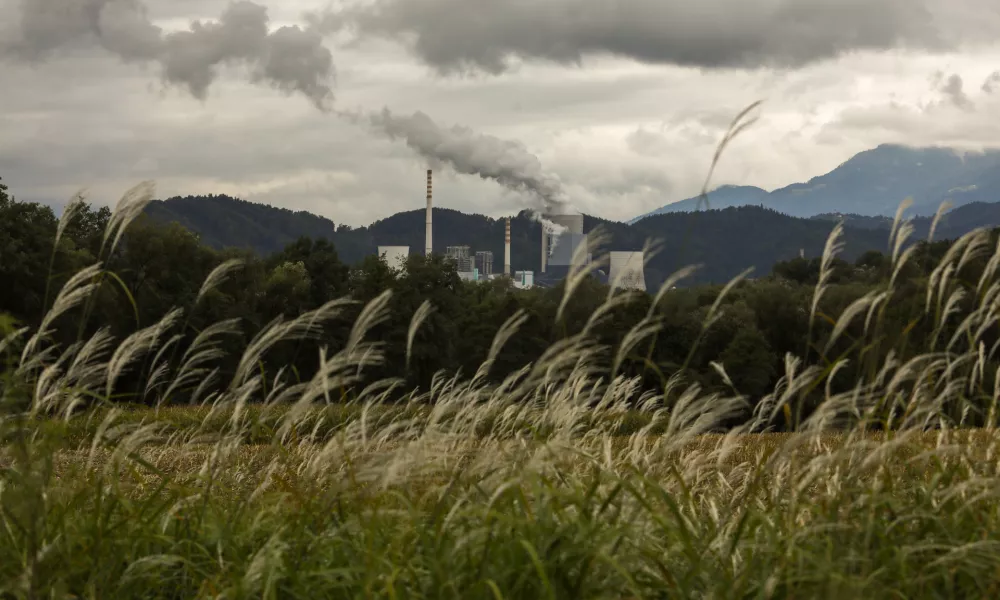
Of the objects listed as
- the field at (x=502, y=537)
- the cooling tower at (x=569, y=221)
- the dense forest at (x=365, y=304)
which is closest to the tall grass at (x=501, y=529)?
the field at (x=502, y=537)

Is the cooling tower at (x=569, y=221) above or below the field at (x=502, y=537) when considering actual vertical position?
above

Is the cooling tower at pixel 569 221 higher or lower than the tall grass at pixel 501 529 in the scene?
higher

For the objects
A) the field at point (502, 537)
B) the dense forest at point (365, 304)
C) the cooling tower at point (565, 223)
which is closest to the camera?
the field at point (502, 537)

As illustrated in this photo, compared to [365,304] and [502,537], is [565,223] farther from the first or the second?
[502,537]

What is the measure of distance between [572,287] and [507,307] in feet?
118

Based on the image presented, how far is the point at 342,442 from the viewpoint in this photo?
11.2ft

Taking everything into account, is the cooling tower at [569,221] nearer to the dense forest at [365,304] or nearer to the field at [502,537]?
the dense forest at [365,304]

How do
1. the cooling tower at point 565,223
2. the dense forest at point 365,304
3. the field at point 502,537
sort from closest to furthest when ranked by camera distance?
1. the field at point 502,537
2. the dense forest at point 365,304
3. the cooling tower at point 565,223

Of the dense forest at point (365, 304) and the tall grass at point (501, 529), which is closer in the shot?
the tall grass at point (501, 529)

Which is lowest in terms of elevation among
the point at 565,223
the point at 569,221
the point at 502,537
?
the point at 502,537

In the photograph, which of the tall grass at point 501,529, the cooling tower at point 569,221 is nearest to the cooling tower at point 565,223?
the cooling tower at point 569,221

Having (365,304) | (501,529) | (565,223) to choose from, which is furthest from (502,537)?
(565,223)

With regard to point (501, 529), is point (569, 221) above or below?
above

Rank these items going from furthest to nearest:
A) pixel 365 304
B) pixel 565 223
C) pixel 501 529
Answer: pixel 565 223
pixel 365 304
pixel 501 529
